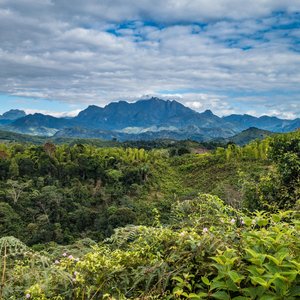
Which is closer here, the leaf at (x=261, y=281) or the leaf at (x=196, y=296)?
the leaf at (x=261, y=281)

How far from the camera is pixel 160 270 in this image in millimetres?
2254

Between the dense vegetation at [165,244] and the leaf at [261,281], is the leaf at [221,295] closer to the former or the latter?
the dense vegetation at [165,244]

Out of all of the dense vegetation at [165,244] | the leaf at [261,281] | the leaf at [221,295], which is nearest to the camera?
the leaf at [261,281]

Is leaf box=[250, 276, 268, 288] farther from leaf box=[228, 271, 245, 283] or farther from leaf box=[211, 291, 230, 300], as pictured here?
leaf box=[211, 291, 230, 300]

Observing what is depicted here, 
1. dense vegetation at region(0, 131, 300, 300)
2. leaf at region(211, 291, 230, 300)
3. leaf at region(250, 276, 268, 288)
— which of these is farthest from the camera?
dense vegetation at region(0, 131, 300, 300)

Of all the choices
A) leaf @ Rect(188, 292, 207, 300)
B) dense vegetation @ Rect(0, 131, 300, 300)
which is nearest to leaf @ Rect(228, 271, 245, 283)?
dense vegetation @ Rect(0, 131, 300, 300)

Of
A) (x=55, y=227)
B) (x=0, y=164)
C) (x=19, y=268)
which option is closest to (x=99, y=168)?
(x=0, y=164)

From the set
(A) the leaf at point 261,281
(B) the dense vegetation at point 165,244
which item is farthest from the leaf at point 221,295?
(A) the leaf at point 261,281

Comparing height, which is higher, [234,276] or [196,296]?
[234,276]

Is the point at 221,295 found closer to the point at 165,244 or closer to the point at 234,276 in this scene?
the point at 234,276

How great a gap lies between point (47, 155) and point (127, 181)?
34.3 feet

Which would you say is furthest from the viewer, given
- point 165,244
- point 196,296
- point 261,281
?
point 165,244

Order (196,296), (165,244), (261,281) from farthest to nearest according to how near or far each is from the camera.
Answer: (165,244), (196,296), (261,281)

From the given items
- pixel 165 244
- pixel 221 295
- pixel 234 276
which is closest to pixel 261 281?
pixel 234 276
